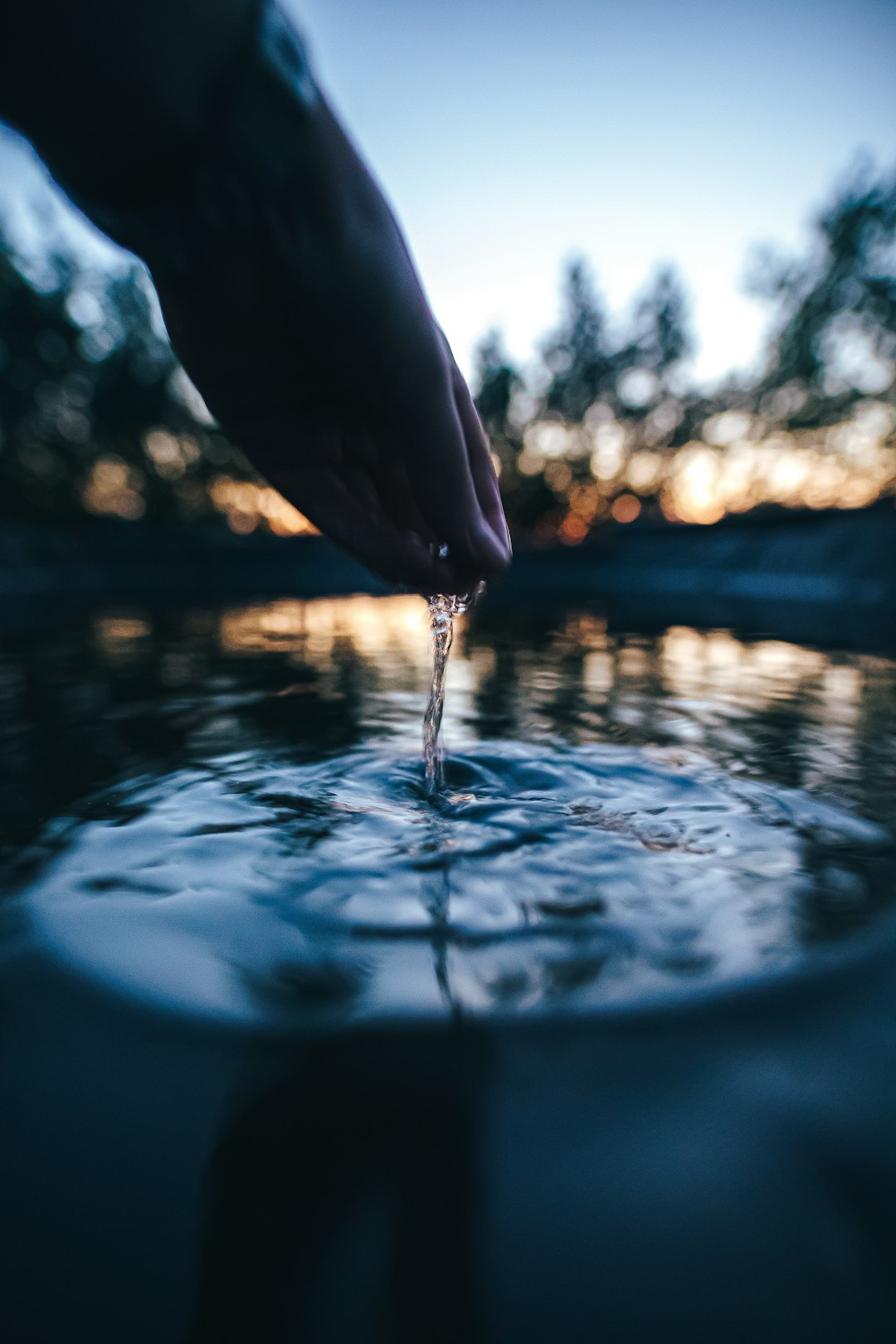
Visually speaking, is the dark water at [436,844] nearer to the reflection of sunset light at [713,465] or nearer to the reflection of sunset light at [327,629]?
the reflection of sunset light at [327,629]

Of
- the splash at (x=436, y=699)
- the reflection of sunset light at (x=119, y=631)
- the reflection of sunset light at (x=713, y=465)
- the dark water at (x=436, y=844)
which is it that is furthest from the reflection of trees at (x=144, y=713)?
the reflection of sunset light at (x=713, y=465)

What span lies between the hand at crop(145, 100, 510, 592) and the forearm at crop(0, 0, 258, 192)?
4.1 inches

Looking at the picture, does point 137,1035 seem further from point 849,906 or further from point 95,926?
point 849,906

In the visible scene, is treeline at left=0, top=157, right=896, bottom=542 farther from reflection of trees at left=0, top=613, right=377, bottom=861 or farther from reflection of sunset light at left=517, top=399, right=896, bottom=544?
reflection of trees at left=0, top=613, right=377, bottom=861

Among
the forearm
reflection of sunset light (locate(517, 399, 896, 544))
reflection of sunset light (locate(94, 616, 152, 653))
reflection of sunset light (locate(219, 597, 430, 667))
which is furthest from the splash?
reflection of sunset light (locate(517, 399, 896, 544))

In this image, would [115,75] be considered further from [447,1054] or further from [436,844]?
[436,844]

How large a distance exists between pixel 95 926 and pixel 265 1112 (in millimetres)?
571

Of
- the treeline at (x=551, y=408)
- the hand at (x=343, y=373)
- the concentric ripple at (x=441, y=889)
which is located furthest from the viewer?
the treeline at (x=551, y=408)

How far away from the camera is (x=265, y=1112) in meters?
0.85

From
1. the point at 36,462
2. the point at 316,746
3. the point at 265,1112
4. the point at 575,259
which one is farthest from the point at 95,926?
the point at 575,259

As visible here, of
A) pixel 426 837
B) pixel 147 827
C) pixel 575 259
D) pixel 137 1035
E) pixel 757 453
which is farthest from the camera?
pixel 575 259

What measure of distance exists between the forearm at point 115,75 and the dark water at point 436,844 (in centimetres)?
109

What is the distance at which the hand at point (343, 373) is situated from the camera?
0.89 metres

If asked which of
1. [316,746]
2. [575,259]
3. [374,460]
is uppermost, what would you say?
[575,259]
